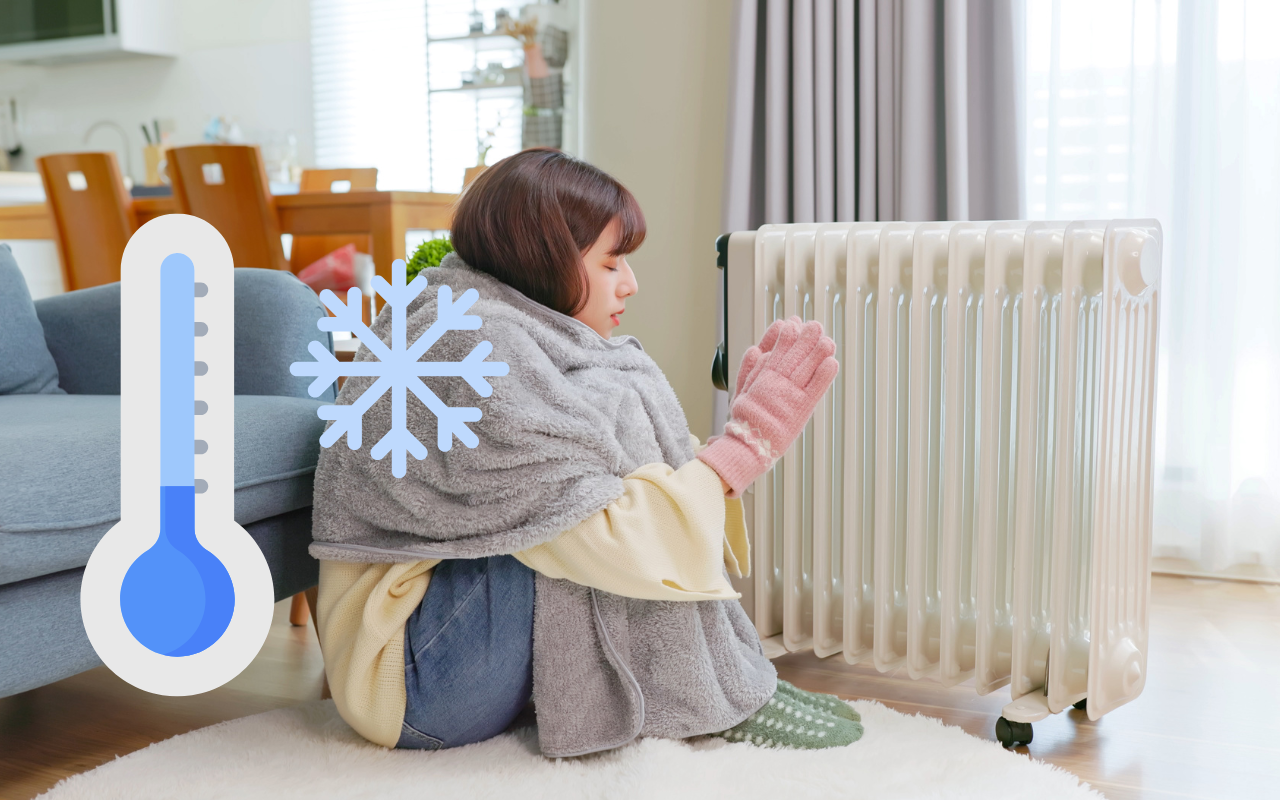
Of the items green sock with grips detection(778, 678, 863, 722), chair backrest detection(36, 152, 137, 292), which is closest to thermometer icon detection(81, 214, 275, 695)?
green sock with grips detection(778, 678, 863, 722)

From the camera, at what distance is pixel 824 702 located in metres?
1.27

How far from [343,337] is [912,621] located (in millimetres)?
1667

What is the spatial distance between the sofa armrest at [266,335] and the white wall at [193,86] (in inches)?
102

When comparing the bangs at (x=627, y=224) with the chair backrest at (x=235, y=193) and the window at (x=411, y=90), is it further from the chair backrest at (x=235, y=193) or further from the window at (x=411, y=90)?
the window at (x=411, y=90)

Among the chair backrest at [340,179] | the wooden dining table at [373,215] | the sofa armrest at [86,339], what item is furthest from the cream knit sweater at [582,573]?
the chair backrest at [340,179]

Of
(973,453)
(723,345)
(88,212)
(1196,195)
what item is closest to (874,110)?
(1196,195)

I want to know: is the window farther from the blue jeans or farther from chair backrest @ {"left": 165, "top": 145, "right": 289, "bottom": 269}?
the blue jeans

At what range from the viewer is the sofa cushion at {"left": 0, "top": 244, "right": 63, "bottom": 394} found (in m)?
1.56

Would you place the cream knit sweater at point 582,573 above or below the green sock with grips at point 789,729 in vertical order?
above

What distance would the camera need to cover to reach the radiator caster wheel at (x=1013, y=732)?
124 cm

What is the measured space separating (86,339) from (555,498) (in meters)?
1.08

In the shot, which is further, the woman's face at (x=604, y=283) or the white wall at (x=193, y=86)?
the white wall at (x=193, y=86)

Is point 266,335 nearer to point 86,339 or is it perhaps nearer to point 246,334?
point 246,334

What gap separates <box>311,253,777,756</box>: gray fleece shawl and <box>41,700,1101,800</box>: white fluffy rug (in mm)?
44
